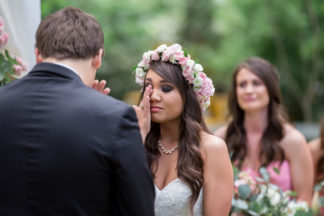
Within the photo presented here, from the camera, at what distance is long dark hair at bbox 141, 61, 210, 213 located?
105 inches

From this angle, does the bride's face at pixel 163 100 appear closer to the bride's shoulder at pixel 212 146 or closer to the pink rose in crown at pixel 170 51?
the pink rose in crown at pixel 170 51

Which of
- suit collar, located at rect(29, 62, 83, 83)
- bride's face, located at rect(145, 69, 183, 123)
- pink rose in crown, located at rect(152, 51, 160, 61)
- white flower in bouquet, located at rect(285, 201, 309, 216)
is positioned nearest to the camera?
suit collar, located at rect(29, 62, 83, 83)

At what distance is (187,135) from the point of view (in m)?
2.85

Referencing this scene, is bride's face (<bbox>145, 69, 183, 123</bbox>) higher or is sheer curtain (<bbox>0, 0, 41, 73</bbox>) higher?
sheer curtain (<bbox>0, 0, 41, 73</bbox>)

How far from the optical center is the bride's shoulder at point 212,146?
2701mm

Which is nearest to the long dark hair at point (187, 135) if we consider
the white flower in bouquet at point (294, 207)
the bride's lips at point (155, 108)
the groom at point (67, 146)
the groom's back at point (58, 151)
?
the bride's lips at point (155, 108)

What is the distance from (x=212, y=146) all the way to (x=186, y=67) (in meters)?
0.57

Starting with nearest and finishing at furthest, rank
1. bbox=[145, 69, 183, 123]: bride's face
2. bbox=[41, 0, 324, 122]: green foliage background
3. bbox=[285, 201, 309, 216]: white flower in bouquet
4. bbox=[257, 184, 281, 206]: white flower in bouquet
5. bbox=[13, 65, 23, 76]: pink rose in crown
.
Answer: bbox=[145, 69, 183, 123]: bride's face, bbox=[13, 65, 23, 76]: pink rose in crown, bbox=[257, 184, 281, 206]: white flower in bouquet, bbox=[285, 201, 309, 216]: white flower in bouquet, bbox=[41, 0, 324, 122]: green foliage background

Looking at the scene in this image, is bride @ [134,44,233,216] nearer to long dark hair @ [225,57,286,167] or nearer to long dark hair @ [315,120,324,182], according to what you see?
long dark hair @ [225,57,286,167]

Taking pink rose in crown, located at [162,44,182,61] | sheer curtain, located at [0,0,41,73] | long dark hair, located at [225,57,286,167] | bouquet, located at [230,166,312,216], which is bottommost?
bouquet, located at [230,166,312,216]

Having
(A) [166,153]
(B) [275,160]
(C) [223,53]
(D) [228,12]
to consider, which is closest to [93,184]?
(A) [166,153]

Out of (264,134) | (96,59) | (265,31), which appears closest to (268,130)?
(264,134)

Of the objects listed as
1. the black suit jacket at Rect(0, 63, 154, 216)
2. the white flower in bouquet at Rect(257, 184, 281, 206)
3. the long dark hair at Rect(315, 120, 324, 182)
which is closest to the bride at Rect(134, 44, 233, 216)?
the black suit jacket at Rect(0, 63, 154, 216)

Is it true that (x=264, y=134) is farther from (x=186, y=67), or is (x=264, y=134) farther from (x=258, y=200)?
(x=186, y=67)
